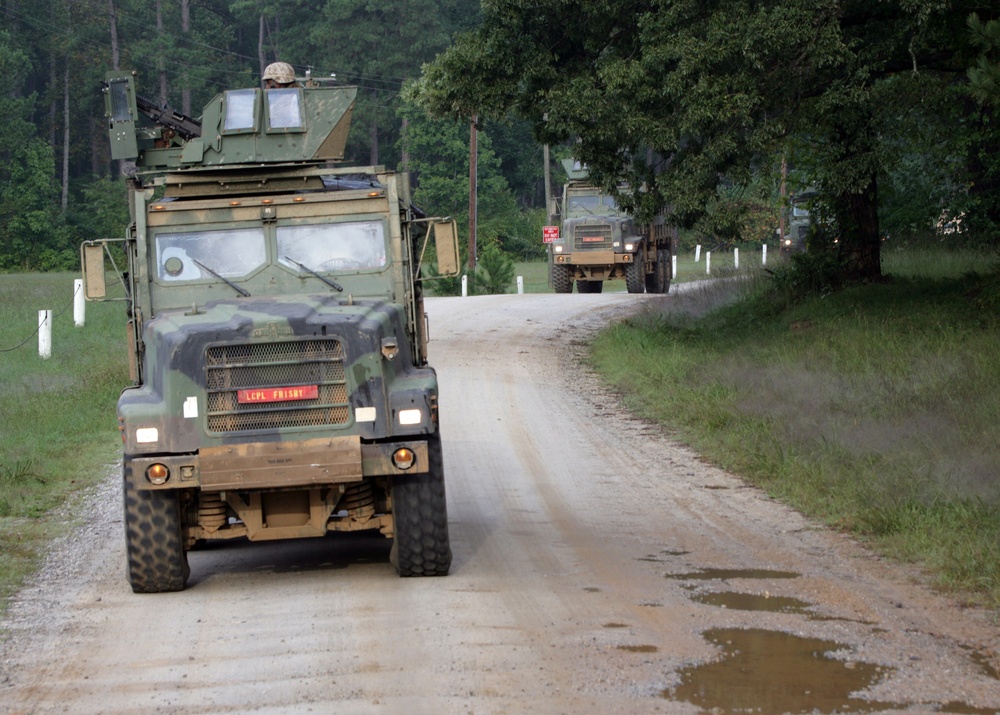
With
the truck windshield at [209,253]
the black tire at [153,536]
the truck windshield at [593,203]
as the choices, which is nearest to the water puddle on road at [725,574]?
the black tire at [153,536]

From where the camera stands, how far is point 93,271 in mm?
9016

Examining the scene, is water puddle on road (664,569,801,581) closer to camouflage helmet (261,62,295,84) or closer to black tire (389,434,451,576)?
black tire (389,434,451,576)

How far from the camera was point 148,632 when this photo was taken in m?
7.29

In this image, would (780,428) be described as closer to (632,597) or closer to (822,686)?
(632,597)

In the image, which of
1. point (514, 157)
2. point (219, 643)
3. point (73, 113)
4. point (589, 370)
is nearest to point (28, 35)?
point (73, 113)

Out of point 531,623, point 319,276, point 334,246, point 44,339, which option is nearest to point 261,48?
point 44,339

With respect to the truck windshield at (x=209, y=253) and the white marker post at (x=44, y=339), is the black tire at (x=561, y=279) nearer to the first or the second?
the white marker post at (x=44, y=339)

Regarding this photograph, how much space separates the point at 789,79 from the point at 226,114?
9030mm

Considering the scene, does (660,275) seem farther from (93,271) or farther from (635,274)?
(93,271)

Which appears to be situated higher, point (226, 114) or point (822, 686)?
point (226, 114)

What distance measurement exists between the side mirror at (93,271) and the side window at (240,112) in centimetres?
171

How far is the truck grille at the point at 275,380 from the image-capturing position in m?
7.79

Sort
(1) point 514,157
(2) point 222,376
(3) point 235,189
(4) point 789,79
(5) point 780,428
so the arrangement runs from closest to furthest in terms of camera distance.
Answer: (2) point 222,376
(3) point 235,189
(5) point 780,428
(4) point 789,79
(1) point 514,157

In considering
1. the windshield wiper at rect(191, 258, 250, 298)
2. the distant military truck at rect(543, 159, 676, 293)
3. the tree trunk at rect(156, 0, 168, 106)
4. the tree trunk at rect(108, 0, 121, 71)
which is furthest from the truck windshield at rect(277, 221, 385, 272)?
the tree trunk at rect(108, 0, 121, 71)
